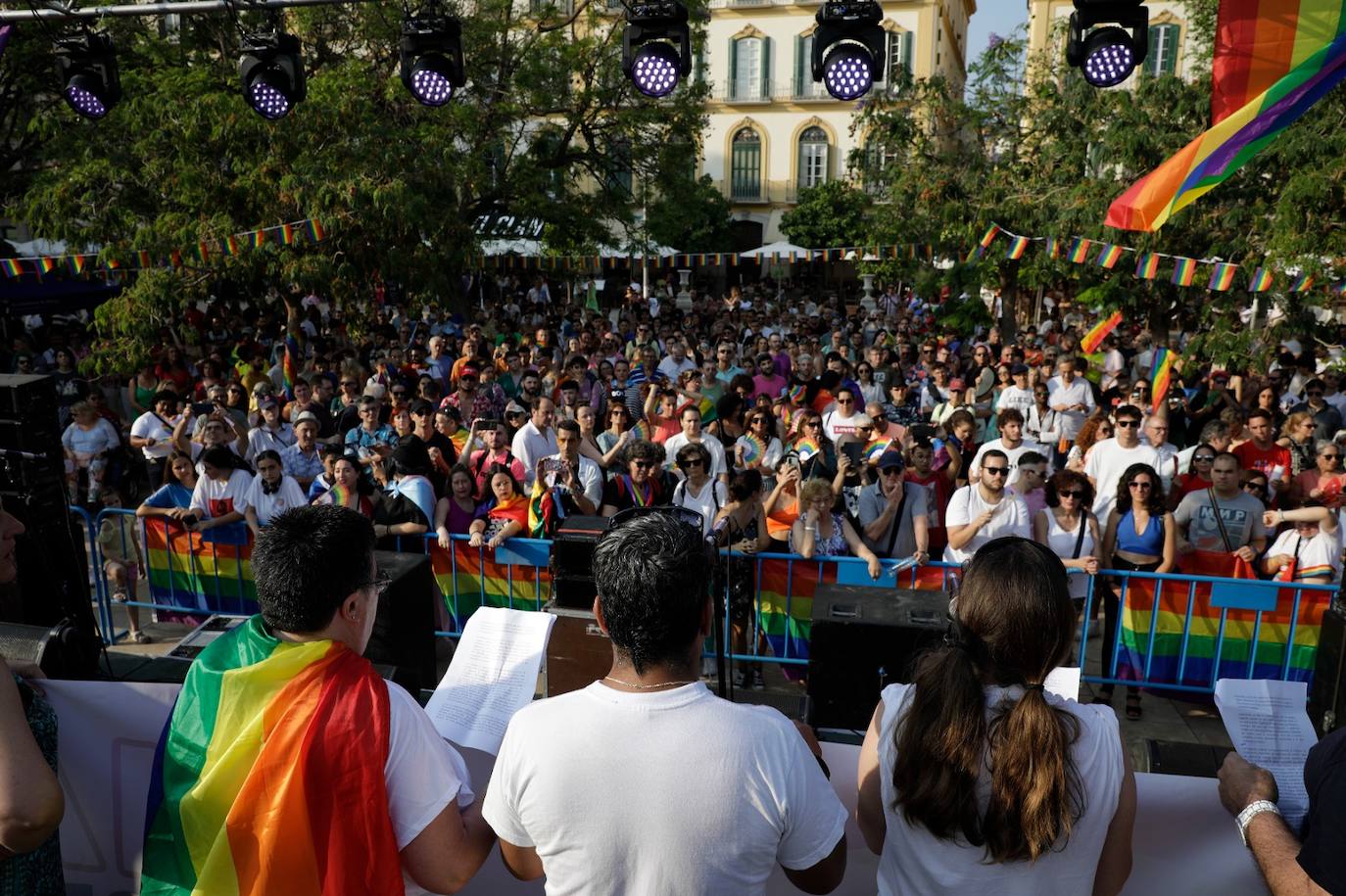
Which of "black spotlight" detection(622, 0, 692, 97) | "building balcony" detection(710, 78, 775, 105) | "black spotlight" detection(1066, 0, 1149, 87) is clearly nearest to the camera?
"black spotlight" detection(1066, 0, 1149, 87)

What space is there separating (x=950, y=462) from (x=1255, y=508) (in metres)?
2.06

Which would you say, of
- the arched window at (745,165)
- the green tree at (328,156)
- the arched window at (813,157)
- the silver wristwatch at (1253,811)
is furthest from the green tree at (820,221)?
the silver wristwatch at (1253,811)

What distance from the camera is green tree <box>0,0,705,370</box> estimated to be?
41.5ft

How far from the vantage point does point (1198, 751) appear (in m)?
3.06

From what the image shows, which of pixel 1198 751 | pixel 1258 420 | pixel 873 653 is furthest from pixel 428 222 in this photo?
pixel 1198 751

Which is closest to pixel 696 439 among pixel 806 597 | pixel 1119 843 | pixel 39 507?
pixel 806 597

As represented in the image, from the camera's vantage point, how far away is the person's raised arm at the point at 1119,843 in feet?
6.62

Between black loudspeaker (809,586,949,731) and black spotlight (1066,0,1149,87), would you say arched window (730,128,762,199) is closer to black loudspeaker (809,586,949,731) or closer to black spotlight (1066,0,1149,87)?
black spotlight (1066,0,1149,87)

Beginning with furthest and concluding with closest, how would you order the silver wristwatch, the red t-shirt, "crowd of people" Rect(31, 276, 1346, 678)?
the red t-shirt → "crowd of people" Rect(31, 276, 1346, 678) → the silver wristwatch

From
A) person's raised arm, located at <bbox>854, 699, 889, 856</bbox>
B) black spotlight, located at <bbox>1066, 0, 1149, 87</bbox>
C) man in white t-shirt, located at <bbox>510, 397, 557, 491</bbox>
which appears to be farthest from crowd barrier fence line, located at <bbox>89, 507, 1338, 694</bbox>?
black spotlight, located at <bbox>1066, 0, 1149, 87</bbox>

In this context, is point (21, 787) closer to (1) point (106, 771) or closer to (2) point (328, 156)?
(1) point (106, 771)

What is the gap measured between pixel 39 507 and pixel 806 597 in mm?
3729

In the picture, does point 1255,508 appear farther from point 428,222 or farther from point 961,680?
point 428,222

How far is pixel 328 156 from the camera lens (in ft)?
42.5
